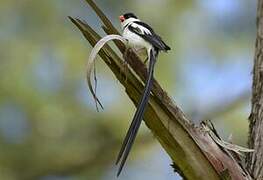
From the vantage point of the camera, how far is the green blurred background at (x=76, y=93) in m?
2.55

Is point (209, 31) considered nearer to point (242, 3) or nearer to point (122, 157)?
point (242, 3)

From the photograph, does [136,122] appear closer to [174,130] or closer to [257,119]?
[174,130]

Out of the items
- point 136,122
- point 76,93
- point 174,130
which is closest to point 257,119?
point 174,130

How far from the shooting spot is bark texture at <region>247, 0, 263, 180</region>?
4.37 ft

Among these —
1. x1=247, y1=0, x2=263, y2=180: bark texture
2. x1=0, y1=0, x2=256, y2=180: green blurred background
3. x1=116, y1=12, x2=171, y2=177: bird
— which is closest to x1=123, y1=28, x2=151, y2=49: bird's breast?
x1=116, y1=12, x2=171, y2=177: bird

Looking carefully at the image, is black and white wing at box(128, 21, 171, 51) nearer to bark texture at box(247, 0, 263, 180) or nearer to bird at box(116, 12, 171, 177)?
bird at box(116, 12, 171, 177)

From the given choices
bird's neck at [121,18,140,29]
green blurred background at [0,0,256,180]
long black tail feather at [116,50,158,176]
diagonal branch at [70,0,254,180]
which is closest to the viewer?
long black tail feather at [116,50,158,176]

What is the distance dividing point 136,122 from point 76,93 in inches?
61.1

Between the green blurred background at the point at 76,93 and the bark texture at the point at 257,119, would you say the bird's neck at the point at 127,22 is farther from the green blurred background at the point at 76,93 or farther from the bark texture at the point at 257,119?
the green blurred background at the point at 76,93

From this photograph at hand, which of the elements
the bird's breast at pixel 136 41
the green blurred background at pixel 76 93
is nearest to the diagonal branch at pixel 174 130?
the bird's breast at pixel 136 41

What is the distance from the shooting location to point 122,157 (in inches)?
40.8

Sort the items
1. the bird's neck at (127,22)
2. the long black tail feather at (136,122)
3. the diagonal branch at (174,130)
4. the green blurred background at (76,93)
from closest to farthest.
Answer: the long black tail feather at (136,122), the diagonal branch at (174,130), the bird's neck at (127,22), the green blurred background at (76,93)

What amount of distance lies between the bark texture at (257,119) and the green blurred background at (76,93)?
39.4 inches

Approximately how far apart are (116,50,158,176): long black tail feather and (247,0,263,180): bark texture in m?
0.32
